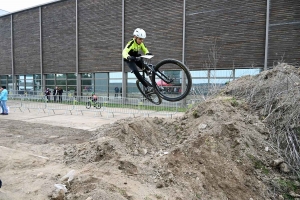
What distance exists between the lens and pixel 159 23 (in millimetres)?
16781

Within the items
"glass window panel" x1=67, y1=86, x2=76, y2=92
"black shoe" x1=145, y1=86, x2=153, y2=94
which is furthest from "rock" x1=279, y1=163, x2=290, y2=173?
"glass window panel" x1=67, y1=86, x2=76, y2=92

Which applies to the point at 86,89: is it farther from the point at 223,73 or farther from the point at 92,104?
the point at 223,73

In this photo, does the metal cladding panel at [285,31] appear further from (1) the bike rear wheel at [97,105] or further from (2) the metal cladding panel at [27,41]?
(2) the metal cladding panel at [27,41]

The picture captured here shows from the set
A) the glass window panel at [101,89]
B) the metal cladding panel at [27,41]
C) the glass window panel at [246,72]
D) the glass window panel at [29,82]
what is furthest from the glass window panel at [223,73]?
the glass window panel at [29,82]

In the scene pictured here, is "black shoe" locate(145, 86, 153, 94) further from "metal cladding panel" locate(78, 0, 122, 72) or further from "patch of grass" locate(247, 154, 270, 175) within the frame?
"metal cladding panel" locate(78, 0, 122, 72)

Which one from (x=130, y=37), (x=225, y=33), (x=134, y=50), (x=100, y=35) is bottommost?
(x=134, y=50)

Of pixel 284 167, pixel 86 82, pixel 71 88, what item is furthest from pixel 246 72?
pixel 71 88

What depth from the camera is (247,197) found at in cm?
439

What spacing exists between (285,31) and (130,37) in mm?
10776

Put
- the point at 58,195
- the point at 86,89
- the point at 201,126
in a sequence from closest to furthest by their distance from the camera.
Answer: the point at 58,195, the point at 201,126, the point at 86,89

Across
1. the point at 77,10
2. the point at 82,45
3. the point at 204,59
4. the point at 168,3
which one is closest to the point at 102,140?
the point at 204,59

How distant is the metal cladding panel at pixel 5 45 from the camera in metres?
26.0

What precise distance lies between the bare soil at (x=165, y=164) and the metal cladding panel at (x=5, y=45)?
78.0 ft

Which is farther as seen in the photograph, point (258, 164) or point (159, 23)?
point (159, 23)
